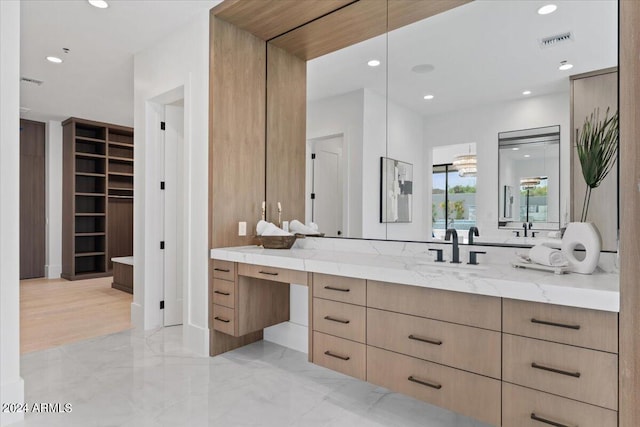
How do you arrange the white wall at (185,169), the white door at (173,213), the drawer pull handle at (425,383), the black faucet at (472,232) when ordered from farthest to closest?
the white door at (173,213), the white wall at (185,169), the black faucet at (472,232), the drawer pull handle at (425,383)

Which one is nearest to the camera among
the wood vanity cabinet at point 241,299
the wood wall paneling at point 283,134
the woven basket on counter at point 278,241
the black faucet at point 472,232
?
the black faucet at point 472,232

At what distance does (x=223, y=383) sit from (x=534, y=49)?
2.80 m

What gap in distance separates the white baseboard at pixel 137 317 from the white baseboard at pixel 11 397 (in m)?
1.60

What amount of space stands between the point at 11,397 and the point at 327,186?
2.35m

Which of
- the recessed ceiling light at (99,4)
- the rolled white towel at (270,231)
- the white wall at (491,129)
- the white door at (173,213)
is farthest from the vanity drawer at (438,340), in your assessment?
the recessed ceiling light at (99,4)

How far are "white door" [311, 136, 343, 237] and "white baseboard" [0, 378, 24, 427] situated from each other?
2.13 meters

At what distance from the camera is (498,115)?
7.52 feet

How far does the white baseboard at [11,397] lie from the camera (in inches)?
80.5

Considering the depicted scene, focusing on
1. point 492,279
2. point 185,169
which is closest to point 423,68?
point 492,279

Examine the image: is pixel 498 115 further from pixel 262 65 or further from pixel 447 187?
pixel 262 65

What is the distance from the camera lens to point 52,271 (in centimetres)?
658

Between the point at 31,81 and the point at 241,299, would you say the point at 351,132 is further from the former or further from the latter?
the point at 31,81

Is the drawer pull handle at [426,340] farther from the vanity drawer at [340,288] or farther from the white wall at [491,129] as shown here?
the white wall at [491,129]

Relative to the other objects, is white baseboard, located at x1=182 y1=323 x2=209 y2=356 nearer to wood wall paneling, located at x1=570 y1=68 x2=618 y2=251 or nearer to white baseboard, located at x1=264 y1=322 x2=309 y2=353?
white baseboard, located at x1=264 y1=322 x2=309 y2=353
